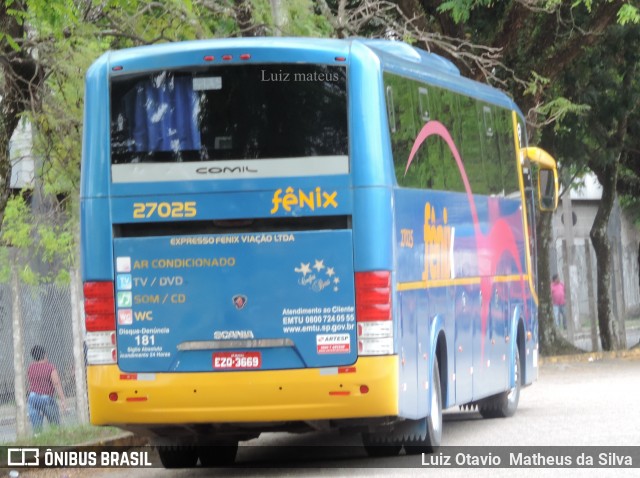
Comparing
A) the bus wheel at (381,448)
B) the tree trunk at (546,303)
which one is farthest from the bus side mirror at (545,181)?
the tree trunk at (546,303)

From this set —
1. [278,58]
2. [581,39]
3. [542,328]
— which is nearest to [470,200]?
[278,58]

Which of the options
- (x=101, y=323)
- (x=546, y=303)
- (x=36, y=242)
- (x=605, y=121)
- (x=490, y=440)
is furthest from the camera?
(x=546, y=303)

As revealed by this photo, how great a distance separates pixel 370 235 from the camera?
1299 cm

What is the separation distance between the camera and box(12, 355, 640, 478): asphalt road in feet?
44.8

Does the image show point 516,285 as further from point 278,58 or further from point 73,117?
point 278,58

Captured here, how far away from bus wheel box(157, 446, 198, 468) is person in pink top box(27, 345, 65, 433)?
3706 mm

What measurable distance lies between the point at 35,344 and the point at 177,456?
4606 mm

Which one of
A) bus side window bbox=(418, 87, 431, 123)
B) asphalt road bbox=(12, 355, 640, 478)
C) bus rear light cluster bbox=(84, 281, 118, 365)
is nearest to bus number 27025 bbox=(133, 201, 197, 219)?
bus rear light cluster bbox=(84, 281, 118, 365)

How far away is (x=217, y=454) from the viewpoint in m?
15.3

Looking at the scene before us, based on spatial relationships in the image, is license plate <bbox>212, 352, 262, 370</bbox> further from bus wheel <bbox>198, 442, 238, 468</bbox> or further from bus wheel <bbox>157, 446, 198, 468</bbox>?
bus wheel <bbox>198, 442, 238, 468</bbox>

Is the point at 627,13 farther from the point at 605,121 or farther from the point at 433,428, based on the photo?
the point at 433,428

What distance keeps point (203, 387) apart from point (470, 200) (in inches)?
194

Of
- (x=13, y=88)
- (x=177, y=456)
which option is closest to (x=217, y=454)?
(x=177, y=456)

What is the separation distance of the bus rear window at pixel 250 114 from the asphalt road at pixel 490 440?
111 inches
